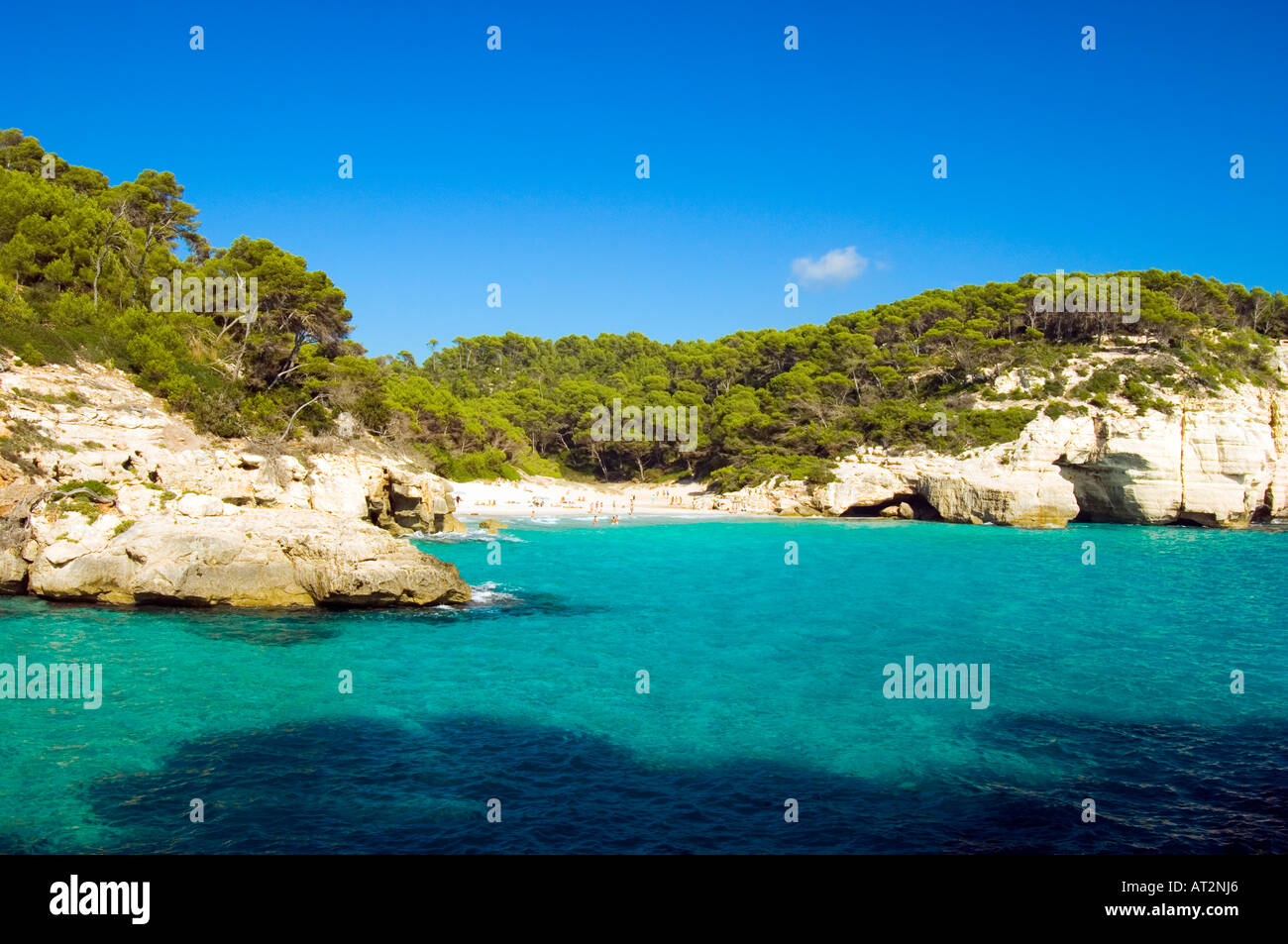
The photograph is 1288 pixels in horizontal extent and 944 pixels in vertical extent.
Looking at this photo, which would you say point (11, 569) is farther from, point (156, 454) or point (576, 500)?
point (576, 500)

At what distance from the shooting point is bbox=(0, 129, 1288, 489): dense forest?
27969mm

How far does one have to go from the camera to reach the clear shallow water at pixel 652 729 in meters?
8.34

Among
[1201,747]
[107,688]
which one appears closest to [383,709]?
[107,688]

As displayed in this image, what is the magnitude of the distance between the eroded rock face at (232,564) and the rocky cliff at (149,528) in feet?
0.08

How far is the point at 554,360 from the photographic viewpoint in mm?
91750

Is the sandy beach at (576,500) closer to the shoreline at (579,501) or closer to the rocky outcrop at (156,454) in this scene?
the shoreline at (579,501)

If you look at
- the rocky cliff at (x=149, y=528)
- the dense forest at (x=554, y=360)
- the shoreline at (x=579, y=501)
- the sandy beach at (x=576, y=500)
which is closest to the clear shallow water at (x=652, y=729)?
the rocky cliff at (x=149, y=528)

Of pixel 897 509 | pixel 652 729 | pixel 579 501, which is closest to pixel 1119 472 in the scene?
pixel 897 509

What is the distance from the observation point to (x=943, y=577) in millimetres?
26219

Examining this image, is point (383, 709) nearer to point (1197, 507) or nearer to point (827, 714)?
point (827, 714)
